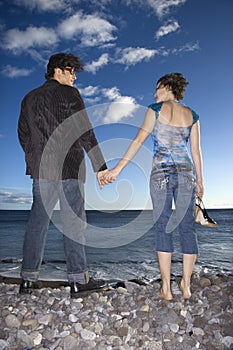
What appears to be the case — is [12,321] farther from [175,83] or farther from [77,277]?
[175,83]

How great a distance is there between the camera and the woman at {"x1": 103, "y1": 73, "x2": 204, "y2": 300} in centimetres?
274

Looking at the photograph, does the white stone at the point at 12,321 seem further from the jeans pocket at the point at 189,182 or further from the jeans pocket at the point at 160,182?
the jeans pocket at the point at 189,182

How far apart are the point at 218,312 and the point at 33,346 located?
59.9 inches

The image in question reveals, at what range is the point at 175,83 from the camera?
287 cm

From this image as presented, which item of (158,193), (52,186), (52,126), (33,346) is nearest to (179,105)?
(158,193)

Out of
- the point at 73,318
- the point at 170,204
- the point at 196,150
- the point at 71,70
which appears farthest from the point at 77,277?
the point at 71,70

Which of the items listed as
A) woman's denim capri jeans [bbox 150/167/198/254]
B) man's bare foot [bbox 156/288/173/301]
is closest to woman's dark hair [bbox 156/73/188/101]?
woman's denim capri jeans [bbox 150/167/198/254]

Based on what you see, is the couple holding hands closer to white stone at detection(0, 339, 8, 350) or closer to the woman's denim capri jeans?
the woman's denim capri jeans

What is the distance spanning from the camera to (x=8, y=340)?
2.19 meters

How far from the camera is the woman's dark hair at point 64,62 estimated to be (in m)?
2.93

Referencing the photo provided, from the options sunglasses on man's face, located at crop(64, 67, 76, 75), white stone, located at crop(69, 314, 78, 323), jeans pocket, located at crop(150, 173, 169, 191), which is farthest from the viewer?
sunglasses on man's face, located at crop(64, 67, 76, 75)

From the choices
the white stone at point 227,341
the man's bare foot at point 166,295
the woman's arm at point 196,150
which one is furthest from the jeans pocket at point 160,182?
the white stone at point 227,341

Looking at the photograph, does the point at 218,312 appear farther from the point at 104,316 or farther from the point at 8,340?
the point at 8,340

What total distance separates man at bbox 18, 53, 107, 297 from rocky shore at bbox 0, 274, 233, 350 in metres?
0.20
